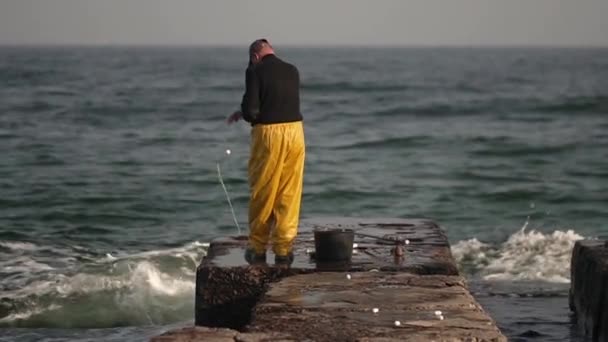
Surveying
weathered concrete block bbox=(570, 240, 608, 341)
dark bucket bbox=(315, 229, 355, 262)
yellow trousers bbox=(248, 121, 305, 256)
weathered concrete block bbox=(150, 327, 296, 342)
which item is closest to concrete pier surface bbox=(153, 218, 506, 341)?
weathered concrete block bbox=(150, 327, 296, 342)

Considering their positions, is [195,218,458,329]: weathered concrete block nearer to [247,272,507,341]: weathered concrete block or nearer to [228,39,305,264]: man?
[247,272,507,341]: weathered concrete block

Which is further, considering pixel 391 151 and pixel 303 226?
pixel 391 151

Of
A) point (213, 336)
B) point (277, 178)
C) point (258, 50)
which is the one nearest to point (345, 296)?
point (277, 178)

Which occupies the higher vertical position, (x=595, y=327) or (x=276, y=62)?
(x=276, y=62)

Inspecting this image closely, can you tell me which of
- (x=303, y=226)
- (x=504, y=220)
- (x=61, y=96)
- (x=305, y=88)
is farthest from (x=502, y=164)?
(x=305, y=88)

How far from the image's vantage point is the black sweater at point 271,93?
10.5 m

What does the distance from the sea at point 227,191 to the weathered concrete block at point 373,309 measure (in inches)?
87.6

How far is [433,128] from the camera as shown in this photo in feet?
124

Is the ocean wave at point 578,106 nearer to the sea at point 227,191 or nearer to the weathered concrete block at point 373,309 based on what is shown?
the sea at point 227,191

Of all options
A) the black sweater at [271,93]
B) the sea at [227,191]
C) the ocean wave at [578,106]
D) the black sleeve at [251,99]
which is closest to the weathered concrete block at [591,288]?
the sea at [227,191]

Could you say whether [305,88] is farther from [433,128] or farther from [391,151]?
[391,151]

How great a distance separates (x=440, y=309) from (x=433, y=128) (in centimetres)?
2892

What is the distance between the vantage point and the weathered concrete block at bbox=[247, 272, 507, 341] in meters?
8.52

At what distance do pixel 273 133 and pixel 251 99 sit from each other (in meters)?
0.29
